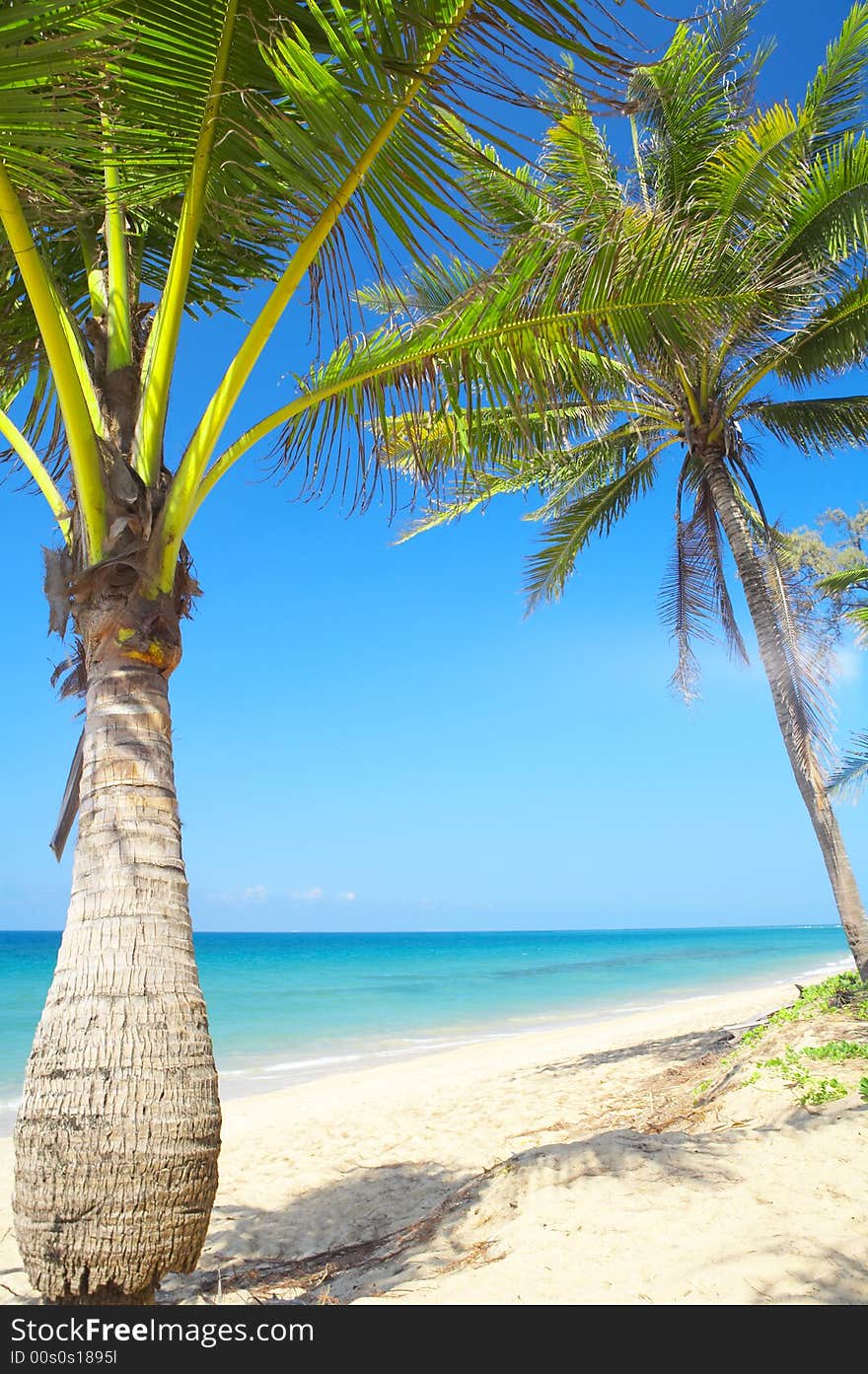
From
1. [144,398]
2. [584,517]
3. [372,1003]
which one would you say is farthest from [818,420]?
[372,1003]

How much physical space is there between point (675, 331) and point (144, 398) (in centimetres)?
260

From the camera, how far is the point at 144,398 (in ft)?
11.1

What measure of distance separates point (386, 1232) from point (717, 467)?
760 centimetres

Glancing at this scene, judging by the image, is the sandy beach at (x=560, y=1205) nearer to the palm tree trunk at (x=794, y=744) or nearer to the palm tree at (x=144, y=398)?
the palm tree at (x=144, y=398)

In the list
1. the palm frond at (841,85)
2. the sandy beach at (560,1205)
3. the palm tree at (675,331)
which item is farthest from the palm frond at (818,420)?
the sandy beach at (560,1205)

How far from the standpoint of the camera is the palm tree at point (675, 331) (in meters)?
3.93

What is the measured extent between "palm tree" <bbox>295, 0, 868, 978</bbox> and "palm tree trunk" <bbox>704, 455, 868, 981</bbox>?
0.02m

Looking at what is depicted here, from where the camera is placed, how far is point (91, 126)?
3.09 metres

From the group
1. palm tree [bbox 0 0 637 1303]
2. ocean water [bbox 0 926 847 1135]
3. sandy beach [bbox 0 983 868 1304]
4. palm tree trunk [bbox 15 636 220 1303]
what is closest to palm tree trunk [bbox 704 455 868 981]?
sandy beach [bbox 0 983 868 1304]

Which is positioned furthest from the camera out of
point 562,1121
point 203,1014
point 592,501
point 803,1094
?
point 592,501

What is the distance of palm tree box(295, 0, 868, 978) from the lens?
3.93 meters

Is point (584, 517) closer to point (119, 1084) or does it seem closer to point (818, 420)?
point (818, 420)
